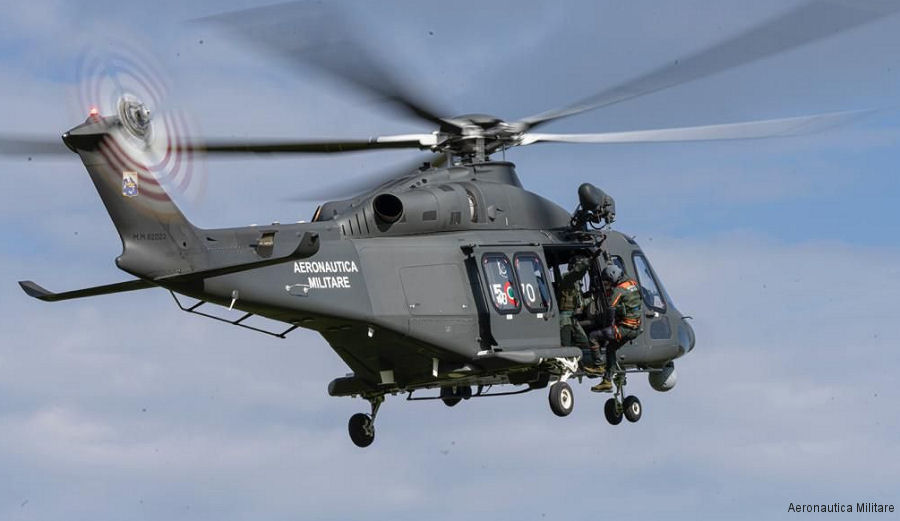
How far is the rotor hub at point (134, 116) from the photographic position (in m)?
18.7

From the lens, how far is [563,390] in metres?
23.0

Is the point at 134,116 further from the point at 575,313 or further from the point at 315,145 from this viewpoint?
the point at 575,313

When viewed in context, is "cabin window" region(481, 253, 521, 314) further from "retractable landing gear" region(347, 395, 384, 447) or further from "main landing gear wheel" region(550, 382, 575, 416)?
"retractable landing gear" region(347, 395, 384, 447)

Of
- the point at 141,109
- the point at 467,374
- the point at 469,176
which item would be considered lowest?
the point at 467,374

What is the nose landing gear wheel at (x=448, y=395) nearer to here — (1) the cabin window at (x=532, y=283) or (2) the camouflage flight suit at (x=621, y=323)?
(1) the cabin window at (x=532, y=283)

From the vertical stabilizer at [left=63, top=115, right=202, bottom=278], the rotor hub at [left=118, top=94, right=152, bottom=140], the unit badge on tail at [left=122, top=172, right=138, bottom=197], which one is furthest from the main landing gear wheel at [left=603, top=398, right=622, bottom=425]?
the rotor hub at [left=118, top=94, right=152, bottom=140]

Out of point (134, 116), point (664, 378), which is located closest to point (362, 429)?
point (664, 378)

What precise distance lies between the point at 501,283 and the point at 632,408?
3.22 m

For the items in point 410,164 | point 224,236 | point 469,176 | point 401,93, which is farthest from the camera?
point 410,164

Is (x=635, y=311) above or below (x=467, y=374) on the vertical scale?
above

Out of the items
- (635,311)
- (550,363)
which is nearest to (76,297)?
(550,363)

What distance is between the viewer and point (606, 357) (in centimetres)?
2414

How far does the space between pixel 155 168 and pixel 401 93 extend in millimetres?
4324

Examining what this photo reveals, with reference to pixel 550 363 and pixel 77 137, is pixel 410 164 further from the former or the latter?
pixel 77 137
